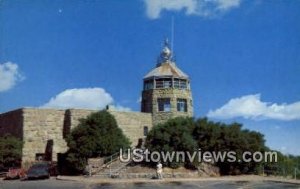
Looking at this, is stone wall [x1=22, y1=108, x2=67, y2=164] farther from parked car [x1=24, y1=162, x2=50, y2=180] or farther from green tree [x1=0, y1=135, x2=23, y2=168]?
parked car [x1=24, y1=162, x2=50, y2=180]

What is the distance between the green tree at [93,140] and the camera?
1275 inches

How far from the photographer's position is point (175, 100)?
43625 mm

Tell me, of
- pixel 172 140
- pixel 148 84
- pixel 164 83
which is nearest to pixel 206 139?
pixel 172 140

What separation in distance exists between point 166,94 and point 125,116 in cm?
437

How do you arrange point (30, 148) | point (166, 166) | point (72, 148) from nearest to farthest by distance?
point (166, 166) < point (72, 148) < point (30, 148)

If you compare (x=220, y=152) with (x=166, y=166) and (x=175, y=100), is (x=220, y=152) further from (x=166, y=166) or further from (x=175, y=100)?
(x=175, y=100)

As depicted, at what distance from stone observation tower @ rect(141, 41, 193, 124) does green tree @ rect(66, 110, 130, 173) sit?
9.01 meters

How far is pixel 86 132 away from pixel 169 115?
1139cm

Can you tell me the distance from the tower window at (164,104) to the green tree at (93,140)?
29.6 ft

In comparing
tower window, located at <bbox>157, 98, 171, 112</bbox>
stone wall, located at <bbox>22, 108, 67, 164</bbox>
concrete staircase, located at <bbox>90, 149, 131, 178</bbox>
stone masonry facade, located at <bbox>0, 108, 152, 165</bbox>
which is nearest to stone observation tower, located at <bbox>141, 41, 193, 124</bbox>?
tower window, located at <bbox>157, 98, 171, 112</bbox>

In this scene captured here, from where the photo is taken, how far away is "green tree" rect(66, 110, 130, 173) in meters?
32.4

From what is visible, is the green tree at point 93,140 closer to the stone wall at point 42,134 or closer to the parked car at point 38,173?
the parked car at point 38,173

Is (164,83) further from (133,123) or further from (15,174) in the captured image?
(15,174)

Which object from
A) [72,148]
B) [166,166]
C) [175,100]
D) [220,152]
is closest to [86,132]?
[72,148]
